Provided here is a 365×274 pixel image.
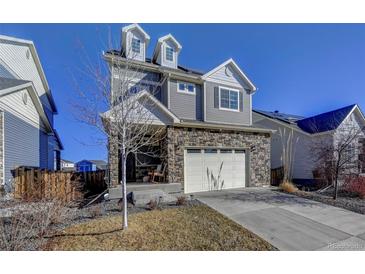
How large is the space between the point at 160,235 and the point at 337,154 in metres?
10.7

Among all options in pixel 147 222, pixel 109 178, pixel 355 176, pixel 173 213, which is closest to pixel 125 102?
pixel 147 222

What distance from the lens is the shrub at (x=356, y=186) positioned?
9330mm

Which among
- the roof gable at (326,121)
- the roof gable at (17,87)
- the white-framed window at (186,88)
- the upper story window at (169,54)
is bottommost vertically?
the roof gable at (326,121)

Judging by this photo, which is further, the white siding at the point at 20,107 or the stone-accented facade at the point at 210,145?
the stone-accented facade at the point at 210,145

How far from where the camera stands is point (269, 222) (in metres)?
5.63

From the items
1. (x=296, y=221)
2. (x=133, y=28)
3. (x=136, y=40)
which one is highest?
(x=133, y=28)

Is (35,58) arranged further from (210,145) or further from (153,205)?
(153,205)

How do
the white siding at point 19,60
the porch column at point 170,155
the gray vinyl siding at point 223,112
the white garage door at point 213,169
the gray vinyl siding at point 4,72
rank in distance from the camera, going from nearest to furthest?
1. the porch column at point 170,155
2. the white garage door at point 213,169
3. the gray vinyl siding at point 4,72
4. the white siding at point 19,60
5. the gray vinyl siding at point 223,112

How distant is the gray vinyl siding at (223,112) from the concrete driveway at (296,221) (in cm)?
526

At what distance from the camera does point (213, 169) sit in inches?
407

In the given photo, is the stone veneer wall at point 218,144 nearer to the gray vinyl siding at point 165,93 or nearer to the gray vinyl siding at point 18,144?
the gray vinyl siding at point 165,93

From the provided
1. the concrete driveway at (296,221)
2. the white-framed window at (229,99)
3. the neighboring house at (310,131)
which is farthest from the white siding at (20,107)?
the neighboring house at (310,131)

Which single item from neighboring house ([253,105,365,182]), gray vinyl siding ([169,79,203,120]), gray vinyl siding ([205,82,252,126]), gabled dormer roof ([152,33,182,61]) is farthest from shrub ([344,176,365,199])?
gabled dormer roof ([152,33,182,61])

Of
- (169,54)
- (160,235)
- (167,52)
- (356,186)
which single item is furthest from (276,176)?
(160,235)
